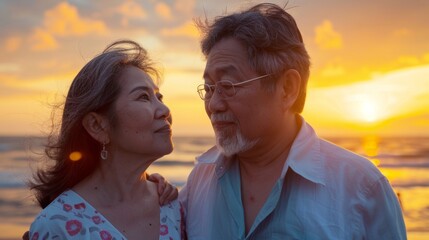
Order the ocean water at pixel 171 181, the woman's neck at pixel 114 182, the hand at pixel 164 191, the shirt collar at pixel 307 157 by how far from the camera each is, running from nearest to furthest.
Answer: the shirt collar at pixel 307 157 → the woman's neck at pixel 114 182 → the hand at pixel 164 191 → the ocean water at pixel 171 181

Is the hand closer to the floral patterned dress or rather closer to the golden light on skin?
the floral patterned dress

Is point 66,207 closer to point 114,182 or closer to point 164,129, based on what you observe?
point 114,182

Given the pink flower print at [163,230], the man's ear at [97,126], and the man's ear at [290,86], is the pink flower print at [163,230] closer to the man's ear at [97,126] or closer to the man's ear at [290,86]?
the man's ear at [97,126]

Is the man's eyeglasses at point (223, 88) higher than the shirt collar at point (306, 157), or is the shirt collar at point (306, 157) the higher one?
the man's eyeglasses at point (223, 88)

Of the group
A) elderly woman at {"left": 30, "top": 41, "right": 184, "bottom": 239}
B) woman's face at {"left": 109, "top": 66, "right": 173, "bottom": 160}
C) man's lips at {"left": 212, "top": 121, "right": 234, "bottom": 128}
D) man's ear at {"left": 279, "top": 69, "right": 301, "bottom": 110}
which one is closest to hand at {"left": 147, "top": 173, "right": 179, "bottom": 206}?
elderly woman at {"left": 30, "top": 41, "right": 184, "bottom": 239}

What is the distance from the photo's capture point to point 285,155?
3584mm

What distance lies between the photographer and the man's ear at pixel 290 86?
141 inches

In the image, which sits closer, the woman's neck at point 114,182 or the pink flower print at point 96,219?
the pink flower print at point 96,219

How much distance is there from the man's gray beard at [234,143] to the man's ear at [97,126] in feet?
2.52

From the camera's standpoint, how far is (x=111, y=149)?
12.1ft

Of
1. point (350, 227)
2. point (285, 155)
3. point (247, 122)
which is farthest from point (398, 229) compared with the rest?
point (247, 122)

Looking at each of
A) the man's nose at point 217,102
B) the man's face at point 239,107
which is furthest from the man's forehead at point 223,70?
the man's nose at point 217,102

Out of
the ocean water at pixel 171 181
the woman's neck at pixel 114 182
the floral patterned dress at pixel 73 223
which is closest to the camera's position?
the floral patterned dress at pixel 73 223

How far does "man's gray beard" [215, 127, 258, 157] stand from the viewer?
3.48 metres
